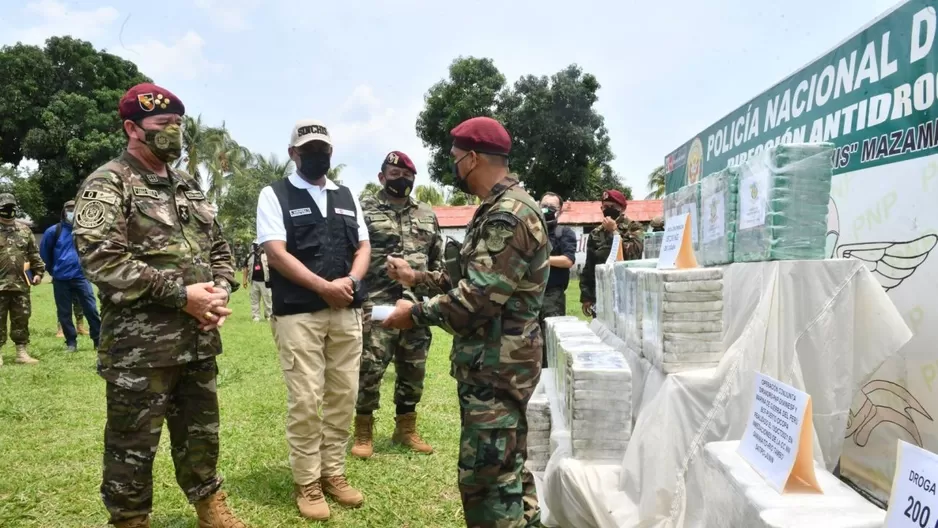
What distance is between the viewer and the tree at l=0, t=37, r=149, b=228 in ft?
102

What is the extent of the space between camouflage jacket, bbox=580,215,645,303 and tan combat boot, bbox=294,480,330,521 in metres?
4.24

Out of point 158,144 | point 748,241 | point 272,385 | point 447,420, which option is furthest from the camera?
point 272,385

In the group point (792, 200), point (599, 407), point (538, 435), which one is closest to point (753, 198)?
point (792, 200)

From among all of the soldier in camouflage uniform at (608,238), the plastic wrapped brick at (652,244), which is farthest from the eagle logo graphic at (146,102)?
the soldier in camouflage uniform at (608,238)

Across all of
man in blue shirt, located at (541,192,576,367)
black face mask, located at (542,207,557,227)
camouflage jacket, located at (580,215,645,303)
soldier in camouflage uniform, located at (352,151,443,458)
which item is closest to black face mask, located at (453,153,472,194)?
soldier in camouflage uniform, located at (352,151,443,458)

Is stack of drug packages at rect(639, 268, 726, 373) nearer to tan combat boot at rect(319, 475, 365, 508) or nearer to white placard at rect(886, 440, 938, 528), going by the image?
white placard at rect(886, 440, 938, 528)

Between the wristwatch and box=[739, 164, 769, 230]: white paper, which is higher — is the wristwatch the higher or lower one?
→ the lower one

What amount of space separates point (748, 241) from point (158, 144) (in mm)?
2838

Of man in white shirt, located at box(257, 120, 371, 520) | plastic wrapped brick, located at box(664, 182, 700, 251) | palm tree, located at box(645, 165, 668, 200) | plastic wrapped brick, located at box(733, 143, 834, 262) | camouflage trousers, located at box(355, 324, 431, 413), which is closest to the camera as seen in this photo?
plastic wrapped brick, located at box(733, 143, 834, 262)

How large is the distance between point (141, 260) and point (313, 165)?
3.48ft

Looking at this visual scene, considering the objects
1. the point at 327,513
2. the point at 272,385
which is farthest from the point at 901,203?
the point at 272,385

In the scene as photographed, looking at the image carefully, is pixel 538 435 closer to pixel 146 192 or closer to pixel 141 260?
pixel 141 260

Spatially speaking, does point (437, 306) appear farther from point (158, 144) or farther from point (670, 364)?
point (158, 144)

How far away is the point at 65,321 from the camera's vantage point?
7945 millimetres
